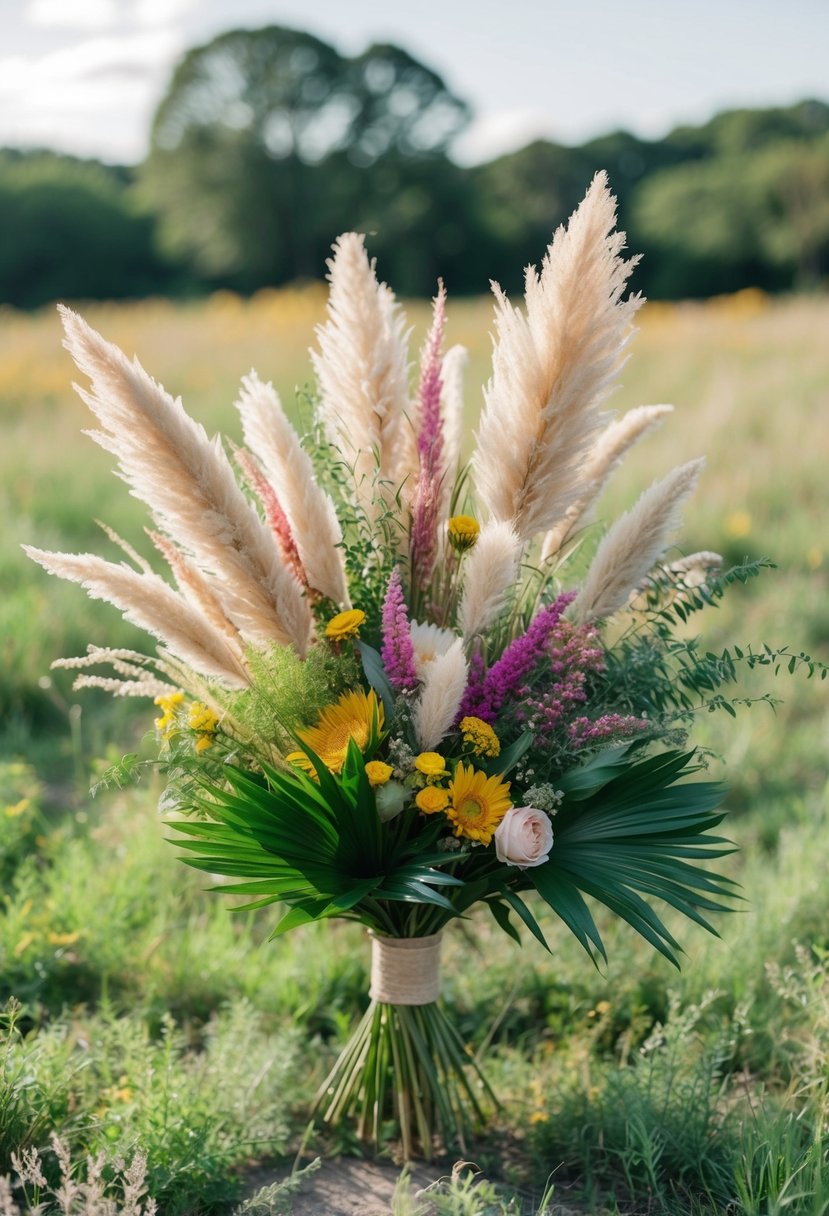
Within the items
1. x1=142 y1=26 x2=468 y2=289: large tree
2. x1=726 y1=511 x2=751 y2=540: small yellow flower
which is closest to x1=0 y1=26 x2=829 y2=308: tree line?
x1=142 y1=26 x2=468 y2=289: large tree

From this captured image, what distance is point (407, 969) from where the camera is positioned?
6.32 feet

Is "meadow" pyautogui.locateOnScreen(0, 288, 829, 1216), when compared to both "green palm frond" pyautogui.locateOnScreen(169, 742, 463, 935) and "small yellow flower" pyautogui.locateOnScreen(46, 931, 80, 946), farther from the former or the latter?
"green palm frond" pyautogui.locateOnScreen(169, 742, 463, 935)

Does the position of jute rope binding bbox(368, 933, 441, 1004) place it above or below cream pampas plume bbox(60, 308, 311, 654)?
below

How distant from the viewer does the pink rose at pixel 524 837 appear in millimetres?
1544

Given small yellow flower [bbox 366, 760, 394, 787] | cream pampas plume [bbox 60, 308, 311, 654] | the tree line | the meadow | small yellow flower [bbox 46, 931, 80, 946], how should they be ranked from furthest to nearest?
the tree line, small yellow flower [bbox 46, 931, 80, 946], the meadow, small yellow flower [bbox 366, 760, 394, 787], cream pampas plume [bbox 60, 308, 311, 654]

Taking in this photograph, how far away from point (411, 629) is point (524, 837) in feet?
1.19

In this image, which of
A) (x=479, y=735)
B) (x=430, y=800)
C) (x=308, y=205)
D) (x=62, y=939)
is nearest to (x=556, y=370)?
(x=479, y=735)

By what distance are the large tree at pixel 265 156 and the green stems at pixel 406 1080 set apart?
32.2 meters

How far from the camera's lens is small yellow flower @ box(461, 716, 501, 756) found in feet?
5.18

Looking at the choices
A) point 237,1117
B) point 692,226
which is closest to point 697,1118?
point 237,1117

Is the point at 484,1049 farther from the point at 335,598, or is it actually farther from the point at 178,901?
the point at 335,598

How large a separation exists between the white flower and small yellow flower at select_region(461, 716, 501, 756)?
104 millimetres

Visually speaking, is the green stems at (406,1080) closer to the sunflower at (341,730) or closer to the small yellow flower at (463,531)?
the sunflower at (341,730)

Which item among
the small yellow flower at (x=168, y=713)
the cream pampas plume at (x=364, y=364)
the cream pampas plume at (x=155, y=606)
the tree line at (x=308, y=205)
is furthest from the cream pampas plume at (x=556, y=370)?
the tree line at (x=308, y=205)
